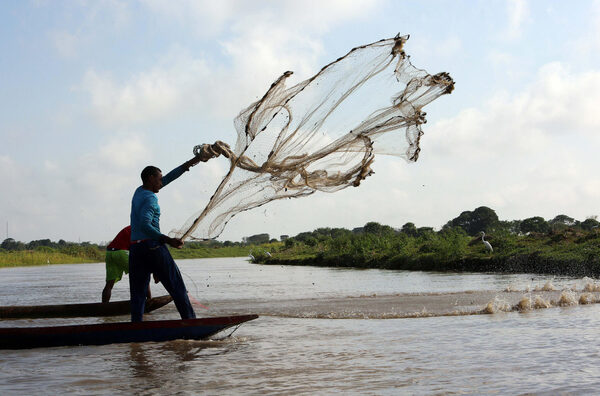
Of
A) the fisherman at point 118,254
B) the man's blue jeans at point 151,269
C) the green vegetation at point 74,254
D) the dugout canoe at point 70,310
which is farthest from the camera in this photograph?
the green vegetation at point 74,254

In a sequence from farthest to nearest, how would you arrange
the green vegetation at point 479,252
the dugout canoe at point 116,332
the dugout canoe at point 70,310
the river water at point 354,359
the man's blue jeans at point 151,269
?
the green vegetation at point 479,252 < the dugout canoe at point 70,310 < the dugout canoe at point 116,332 < the man's blue jeans at point 151,269 < the river water at point 354,359

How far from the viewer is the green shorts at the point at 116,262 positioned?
1098cm

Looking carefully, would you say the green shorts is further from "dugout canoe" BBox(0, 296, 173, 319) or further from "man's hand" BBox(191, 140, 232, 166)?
"man's hand" BBox(191, 140, 232, 166)

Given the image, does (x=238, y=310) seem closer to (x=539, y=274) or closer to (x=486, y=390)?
(x=486, y=390)

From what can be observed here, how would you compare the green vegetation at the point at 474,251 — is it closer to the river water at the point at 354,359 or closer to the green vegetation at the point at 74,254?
the river water at the point at 354,359

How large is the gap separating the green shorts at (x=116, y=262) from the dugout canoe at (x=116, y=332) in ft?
10.9

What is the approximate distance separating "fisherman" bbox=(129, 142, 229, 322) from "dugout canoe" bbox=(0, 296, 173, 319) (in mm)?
3947

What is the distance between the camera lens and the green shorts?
10977 mm

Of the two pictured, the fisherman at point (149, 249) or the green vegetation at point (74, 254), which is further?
the green vegetation at point (74, 254)

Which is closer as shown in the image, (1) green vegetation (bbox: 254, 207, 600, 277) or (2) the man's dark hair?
(2) the man's dark hair

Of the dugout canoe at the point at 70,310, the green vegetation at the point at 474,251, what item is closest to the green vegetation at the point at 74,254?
the green vegetation at the point at 474,251

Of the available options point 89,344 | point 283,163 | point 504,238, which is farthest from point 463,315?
point 504,238

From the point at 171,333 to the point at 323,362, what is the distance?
211 cm

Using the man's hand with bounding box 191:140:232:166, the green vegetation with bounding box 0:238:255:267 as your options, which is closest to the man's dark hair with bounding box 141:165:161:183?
the man's hand with bounding box 191:140:232:166
